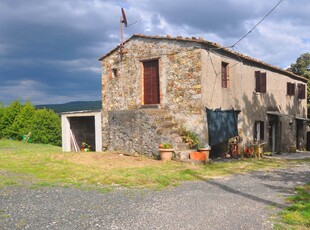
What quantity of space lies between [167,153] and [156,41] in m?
5.64

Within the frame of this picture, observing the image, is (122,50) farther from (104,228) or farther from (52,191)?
(104,228)

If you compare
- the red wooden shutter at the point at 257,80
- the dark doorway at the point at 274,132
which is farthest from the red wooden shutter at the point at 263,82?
the dark doorway at the point at 274,132

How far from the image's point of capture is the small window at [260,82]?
1755 cm

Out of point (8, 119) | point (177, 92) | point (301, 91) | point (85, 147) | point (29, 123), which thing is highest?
point (301, 91)

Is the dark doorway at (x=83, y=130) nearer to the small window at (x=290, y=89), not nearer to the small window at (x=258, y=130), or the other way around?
the small window at (x=258, y=130)

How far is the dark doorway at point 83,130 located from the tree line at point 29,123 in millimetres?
9874

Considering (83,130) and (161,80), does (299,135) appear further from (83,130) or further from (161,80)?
(83,130)

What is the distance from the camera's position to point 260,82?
58.1ft

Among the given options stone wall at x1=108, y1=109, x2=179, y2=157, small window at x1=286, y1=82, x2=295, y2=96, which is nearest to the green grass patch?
stone wall at x1=108, y1=109, x2=179, y2=157

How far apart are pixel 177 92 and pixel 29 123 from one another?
68.4ft

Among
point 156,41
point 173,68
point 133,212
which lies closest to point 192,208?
point 133,212

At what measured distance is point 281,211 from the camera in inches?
221

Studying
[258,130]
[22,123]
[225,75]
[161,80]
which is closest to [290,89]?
[258,130]

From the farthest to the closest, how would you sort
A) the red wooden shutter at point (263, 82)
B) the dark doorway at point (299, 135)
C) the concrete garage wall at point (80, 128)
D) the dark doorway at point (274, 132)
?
the dark doorway at point (299, 135)
the dark doorway at point (274, 132)
the red wooden shutter at point (263, 82)
the concrete garage wall at point (80, 128)
